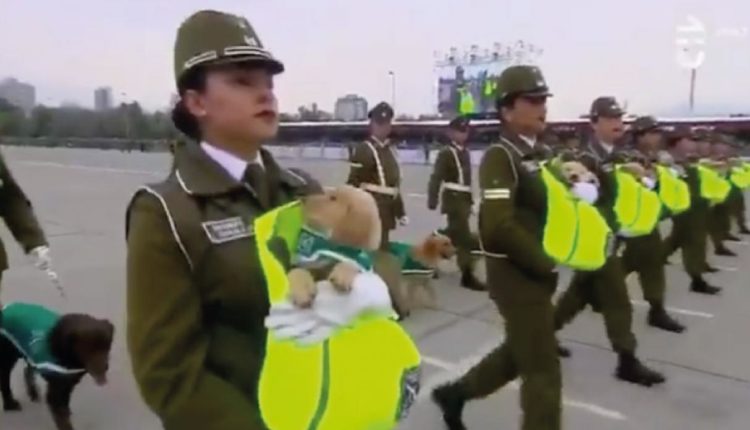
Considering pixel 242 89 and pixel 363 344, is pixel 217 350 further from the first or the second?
pixel 242 89

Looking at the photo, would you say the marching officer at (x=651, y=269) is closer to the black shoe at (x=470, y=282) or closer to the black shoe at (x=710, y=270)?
the black shoe at (x=470, y=282)

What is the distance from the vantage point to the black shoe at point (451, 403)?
411 cm

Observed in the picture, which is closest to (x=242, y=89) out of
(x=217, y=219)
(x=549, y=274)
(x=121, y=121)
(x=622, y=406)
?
(x=217, y=219)

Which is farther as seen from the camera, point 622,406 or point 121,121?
point 121,121

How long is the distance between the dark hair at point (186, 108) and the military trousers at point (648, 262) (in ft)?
17.4

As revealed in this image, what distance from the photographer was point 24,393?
4852 mm

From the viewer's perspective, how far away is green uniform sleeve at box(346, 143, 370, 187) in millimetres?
8648

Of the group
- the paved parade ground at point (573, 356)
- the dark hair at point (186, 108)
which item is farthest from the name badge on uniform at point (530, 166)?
the dark hair at point (186, 108)

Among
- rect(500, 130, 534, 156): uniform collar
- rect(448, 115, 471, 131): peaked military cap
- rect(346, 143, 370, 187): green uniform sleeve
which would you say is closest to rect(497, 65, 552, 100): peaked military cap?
rect(500, 130, 534, 156): uniform collar

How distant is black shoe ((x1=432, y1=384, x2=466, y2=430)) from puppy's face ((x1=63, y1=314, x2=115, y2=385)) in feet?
5.62

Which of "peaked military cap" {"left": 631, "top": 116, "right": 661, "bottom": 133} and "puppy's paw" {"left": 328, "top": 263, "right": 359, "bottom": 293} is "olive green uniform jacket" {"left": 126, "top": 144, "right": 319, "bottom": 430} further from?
"peaked military cap" {"left": 631, "top": 116, "right": 661, "bottom": 133}

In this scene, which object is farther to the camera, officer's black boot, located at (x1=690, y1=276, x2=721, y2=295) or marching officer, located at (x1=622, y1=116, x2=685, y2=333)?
officer's black boot, located at (x1=690, y1=276, x2=721, y2=295)

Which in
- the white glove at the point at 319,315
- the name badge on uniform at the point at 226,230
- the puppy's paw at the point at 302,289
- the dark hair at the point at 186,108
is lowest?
the white glove at the point at 319,315

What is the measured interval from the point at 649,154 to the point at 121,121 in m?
61.9
